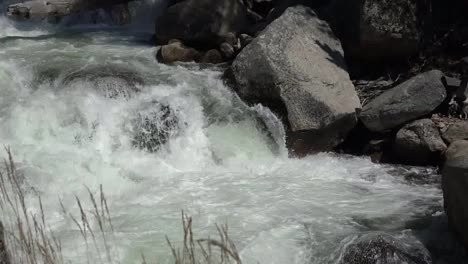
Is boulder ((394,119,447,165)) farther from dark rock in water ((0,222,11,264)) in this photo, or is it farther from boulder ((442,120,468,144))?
dark rock in water ((0,222,11,264))

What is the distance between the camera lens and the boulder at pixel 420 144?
6289 mm

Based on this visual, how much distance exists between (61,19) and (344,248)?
8207 millimetres

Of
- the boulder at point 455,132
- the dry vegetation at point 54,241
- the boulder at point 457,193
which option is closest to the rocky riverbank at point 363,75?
the boulder at point 455,132

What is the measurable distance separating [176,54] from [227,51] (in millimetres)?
712

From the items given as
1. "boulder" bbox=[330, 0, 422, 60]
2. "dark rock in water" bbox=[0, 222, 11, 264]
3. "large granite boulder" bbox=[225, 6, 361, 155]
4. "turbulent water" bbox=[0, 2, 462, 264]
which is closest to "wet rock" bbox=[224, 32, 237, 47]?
"turbulent water" bbox=[0, 2, 462, 264]

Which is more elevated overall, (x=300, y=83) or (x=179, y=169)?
(x=300, y=83)

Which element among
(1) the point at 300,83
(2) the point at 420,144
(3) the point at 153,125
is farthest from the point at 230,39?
(2) the point at 420,144

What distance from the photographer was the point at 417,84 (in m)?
6.60

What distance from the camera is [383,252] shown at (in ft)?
13.0

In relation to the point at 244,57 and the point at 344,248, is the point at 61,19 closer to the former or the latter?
the point at 244,57

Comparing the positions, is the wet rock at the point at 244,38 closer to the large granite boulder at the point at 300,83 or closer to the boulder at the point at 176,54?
the boulder at the point at 176,54

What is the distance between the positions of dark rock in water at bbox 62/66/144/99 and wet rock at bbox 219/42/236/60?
1.46 metres

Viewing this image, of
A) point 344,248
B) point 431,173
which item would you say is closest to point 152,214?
point 344,248

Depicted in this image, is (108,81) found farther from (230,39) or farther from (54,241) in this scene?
(54,241)
